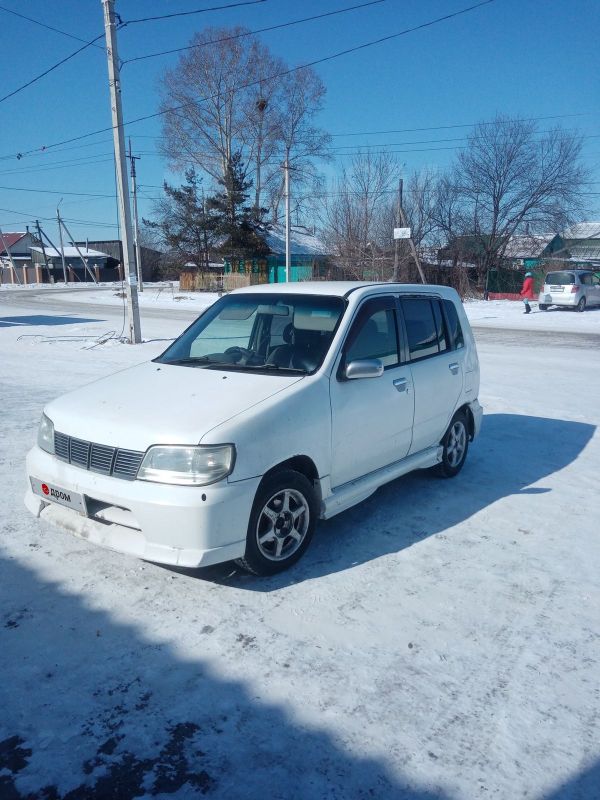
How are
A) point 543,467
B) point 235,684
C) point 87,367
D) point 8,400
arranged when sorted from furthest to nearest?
1. point 87,367
2. point 8,400
3. point 543,467
4. point 235,684

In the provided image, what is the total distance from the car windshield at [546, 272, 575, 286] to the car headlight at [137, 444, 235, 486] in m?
26.1

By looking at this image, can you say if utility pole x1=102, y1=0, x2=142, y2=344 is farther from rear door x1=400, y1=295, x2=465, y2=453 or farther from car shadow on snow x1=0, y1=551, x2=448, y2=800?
car shadow on snow x1=0, y1=551, x2=448, y2=800

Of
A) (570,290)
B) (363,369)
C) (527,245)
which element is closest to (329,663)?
(363,369)

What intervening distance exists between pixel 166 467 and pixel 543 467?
167 inches

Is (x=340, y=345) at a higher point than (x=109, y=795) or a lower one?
higher

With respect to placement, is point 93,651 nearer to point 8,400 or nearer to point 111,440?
point 111,440

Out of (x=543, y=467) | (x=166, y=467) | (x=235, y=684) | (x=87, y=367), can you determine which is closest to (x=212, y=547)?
(x=166, y=467)

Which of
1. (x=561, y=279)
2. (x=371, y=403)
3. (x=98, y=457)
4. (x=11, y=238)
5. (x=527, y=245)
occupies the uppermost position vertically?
(x=11, y=238)

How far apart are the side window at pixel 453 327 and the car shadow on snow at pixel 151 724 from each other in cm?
353

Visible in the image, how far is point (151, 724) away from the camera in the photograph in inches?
104

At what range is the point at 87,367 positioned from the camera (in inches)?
464

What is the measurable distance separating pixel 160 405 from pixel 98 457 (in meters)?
0.47

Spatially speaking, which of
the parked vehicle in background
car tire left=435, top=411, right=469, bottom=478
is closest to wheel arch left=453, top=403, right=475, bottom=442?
car tire left=435, top=411, right=469, bottom=478

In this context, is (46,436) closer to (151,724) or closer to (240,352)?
(240,352)
